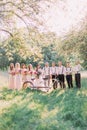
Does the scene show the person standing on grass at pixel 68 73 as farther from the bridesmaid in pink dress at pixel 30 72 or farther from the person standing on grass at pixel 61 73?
the bridesmaid in pink dress at pixel 30 72

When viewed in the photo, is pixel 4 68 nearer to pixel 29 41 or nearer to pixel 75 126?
pixel 29 41

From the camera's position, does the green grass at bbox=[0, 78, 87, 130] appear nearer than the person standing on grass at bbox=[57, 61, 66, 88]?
Yes

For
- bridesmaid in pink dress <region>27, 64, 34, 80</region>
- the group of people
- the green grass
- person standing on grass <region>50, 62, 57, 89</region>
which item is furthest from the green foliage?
the green grass

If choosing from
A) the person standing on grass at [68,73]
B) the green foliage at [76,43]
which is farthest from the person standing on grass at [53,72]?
the green foliage at [76,43]

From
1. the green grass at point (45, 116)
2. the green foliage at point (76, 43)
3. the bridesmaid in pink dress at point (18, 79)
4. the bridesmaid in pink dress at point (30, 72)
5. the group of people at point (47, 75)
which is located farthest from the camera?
the green foliage at point (76, 43)

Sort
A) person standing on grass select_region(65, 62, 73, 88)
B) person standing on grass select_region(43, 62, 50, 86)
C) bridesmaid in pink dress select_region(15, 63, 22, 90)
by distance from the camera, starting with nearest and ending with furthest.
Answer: person standing on grass select_region(43, 62, 50, 86) < person standing on grass select_region(65, 62, 73, 88) < bridesmaid in pink dress select_region(15, 63, 22, 90)

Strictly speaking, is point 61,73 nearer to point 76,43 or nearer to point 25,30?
point 25,30

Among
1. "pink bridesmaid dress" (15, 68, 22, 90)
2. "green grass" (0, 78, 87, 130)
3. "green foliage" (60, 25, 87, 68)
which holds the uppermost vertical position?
"green foliage" (60, 25, 87, 68)

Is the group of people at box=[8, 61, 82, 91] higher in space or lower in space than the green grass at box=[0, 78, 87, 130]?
higher

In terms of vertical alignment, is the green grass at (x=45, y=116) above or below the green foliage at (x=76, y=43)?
below

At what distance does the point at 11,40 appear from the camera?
23.7 m

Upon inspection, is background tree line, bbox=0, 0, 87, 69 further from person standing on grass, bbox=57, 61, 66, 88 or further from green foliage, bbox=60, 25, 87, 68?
green foliage, bbox=60, 25, 87, 68

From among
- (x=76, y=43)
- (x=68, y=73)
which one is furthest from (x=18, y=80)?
(x=76, y=43)

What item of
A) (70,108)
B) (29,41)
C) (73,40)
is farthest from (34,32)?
(73,40)
